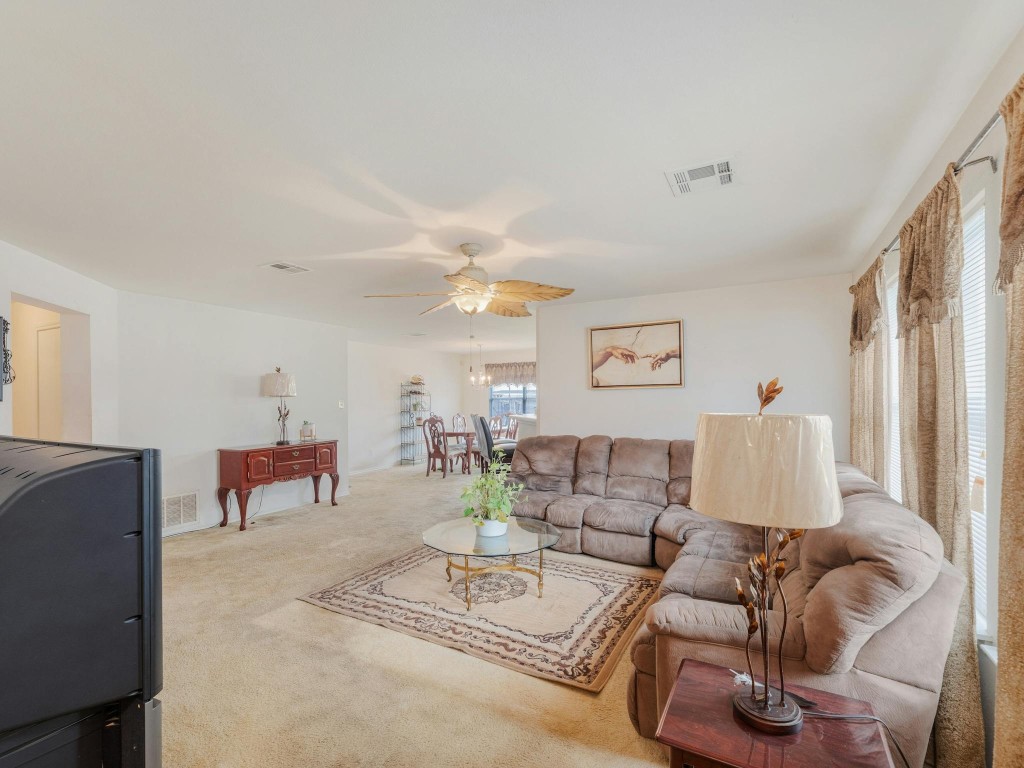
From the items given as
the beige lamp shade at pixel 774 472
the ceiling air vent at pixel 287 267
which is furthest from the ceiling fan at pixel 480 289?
the beige lamp shade at pixel 774 472

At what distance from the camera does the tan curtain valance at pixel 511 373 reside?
33.1ft

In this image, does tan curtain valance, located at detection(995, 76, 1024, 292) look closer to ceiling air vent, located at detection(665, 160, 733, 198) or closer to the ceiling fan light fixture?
ceiling air vent, located at detection(665, 160, 733, 198)

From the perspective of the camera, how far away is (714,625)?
69.0 inches

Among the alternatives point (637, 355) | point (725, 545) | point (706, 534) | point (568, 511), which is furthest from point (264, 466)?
point (725, 545)

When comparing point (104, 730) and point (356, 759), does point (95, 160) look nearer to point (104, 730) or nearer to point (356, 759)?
point (104, 730)

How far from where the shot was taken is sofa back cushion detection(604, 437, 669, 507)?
14.0 ft

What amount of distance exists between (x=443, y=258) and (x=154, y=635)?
320 cm

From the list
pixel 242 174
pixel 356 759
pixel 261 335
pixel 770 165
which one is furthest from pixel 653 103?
pixel 261 335

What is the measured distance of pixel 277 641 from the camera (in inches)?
105

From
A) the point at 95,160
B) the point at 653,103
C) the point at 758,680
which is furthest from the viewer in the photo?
the point at 95,160

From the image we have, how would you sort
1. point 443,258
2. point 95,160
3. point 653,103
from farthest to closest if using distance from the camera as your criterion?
point 443,258 → point 95,160 → point 653,103

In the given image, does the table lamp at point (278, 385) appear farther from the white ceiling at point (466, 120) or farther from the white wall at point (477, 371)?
the white wall at point (477, 371)

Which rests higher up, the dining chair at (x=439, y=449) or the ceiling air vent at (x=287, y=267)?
the ceiling air vent at (x=287, y=267)

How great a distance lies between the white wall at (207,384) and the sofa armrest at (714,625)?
467 cm
